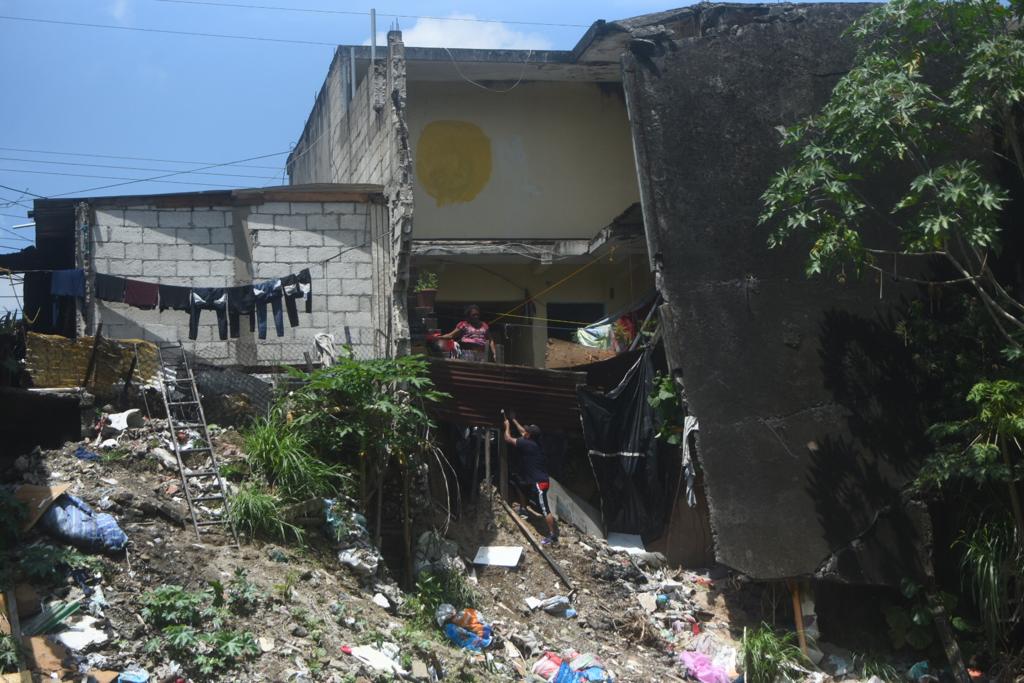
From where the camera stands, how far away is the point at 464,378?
13094mm

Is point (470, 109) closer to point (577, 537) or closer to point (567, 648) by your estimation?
point (577, 537)

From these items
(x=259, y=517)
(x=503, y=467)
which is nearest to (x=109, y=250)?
(x=259, y=517)

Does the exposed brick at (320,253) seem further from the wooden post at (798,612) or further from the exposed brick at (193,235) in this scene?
the wooden post at (798,612)

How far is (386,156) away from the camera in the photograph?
14141 millimetres

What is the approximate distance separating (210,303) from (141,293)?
2.69ft

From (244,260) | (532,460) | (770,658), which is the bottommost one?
(770,658)

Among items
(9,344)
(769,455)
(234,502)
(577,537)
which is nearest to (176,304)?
(9,344)

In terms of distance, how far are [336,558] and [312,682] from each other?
8.56 ft

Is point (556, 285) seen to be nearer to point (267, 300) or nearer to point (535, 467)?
point (535, 467)

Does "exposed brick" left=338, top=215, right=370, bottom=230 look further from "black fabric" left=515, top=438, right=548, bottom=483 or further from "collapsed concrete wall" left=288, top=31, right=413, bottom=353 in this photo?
"black fabric" left=515, top=438, right=548, bottom=483

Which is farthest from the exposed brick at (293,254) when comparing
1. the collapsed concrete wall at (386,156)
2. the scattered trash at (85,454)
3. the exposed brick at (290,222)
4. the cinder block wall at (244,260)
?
the scattered trash at (85,454)

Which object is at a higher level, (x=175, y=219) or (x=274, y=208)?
(x=274, y=208)

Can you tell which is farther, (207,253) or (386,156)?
(386,156)

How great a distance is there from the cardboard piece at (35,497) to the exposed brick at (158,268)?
485 cm
